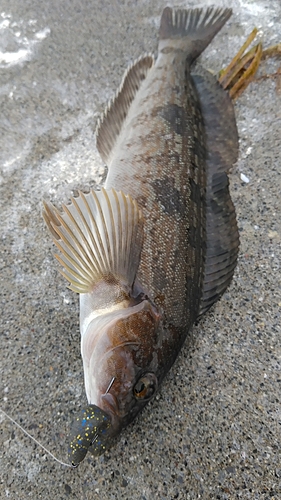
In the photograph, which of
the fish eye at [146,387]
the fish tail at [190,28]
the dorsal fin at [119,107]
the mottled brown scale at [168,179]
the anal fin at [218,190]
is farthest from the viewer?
the fish tail at [190,28]

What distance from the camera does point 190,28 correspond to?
12.1 feet

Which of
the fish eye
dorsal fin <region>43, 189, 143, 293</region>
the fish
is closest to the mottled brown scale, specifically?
the fish

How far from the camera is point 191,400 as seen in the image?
2.21 meters

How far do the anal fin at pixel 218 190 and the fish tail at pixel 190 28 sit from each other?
0.33 meters

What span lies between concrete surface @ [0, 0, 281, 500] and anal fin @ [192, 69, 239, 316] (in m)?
0.13

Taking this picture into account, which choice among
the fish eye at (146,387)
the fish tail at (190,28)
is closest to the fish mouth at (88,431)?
the fish eye at (146,387)

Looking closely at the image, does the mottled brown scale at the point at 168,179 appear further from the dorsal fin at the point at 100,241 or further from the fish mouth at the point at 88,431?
the fish mouth at the point at 88,431

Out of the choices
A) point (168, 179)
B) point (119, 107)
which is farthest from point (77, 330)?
point (119, 107)

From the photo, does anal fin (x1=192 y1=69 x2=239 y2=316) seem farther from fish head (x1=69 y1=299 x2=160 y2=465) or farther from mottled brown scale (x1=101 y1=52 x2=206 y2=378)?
fish head (x1=69 y1=299 x2=160 y2=465)

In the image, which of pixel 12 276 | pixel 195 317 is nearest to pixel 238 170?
pixel 195 317

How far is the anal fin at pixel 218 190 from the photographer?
243cm

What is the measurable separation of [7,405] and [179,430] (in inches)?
38.6

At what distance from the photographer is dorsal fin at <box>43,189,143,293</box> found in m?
2.10

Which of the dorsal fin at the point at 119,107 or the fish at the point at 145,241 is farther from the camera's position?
the dorsal fin at the point at 119,107
